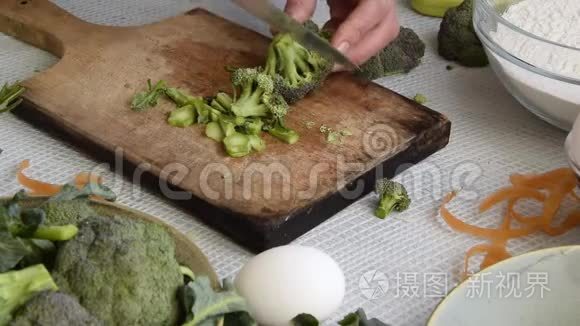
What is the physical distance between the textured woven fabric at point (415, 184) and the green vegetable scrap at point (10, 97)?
0.02 meters

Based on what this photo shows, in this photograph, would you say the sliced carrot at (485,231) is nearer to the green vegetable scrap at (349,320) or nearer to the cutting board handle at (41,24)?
the green vegetable scrap at (349,320)

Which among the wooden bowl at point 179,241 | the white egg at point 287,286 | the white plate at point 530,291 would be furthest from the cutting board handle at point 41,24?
the white plate at point 530,291

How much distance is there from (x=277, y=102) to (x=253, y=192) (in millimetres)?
231

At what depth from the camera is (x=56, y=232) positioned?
0.80m

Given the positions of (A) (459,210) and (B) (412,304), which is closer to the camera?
(B) (412,304)

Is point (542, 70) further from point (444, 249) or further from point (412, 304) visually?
point (412, 304)

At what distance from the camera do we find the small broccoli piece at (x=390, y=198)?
1.18 metres

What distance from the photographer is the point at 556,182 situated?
121 cm

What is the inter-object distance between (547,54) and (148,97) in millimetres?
707

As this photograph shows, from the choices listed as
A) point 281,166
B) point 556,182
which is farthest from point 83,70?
point 556,182

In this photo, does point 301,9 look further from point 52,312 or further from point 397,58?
point 52,312

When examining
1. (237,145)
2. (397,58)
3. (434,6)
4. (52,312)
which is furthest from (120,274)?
(434,6)

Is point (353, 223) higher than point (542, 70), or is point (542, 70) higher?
point (542, 70)

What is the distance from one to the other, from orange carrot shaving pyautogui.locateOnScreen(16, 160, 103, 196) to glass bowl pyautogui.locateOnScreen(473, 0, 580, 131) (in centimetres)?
75
